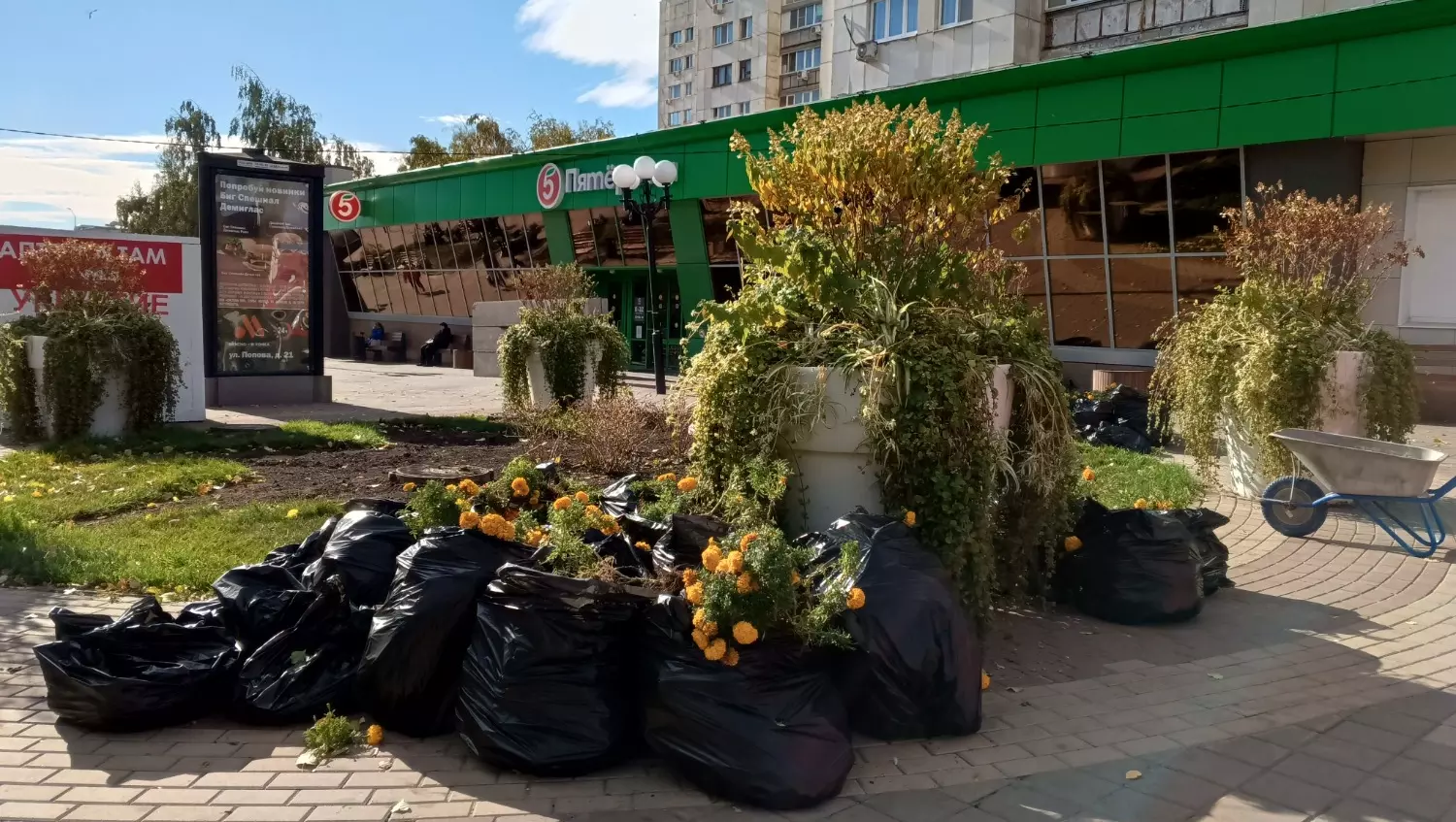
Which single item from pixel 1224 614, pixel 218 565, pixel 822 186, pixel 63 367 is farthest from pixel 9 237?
pixel 1224 614

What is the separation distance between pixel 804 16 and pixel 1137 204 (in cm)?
4426

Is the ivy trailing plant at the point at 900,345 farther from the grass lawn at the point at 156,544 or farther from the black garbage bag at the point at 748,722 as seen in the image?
the grass lawn at the point at 156,544

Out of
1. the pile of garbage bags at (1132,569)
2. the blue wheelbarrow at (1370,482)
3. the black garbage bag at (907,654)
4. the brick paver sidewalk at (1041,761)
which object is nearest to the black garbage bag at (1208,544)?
the pile of garbage bags at (1132,569)

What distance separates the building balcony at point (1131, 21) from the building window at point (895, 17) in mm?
3759

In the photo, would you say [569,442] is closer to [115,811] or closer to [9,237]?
[115,811]

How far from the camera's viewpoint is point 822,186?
4660 millimetres

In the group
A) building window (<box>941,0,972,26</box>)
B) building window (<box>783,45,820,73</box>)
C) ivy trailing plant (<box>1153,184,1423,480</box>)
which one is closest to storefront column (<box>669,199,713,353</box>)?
building window (<box>941,0,972,26</box>)

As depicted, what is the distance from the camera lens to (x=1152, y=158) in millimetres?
17125

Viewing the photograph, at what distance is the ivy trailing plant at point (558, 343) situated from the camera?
12211mm

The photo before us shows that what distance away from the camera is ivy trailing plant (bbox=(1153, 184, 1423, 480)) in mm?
7980

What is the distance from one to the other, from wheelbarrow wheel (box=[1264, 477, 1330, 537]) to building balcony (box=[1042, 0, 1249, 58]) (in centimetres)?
1804

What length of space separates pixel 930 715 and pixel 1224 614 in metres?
2.68

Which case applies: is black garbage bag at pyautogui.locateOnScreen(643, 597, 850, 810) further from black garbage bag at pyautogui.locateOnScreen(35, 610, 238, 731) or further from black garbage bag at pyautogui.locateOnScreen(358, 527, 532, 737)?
black garbage bag at pyautogui.locateOnScreen(35, 610, 238, 731)

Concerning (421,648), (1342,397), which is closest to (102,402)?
(421,648)
